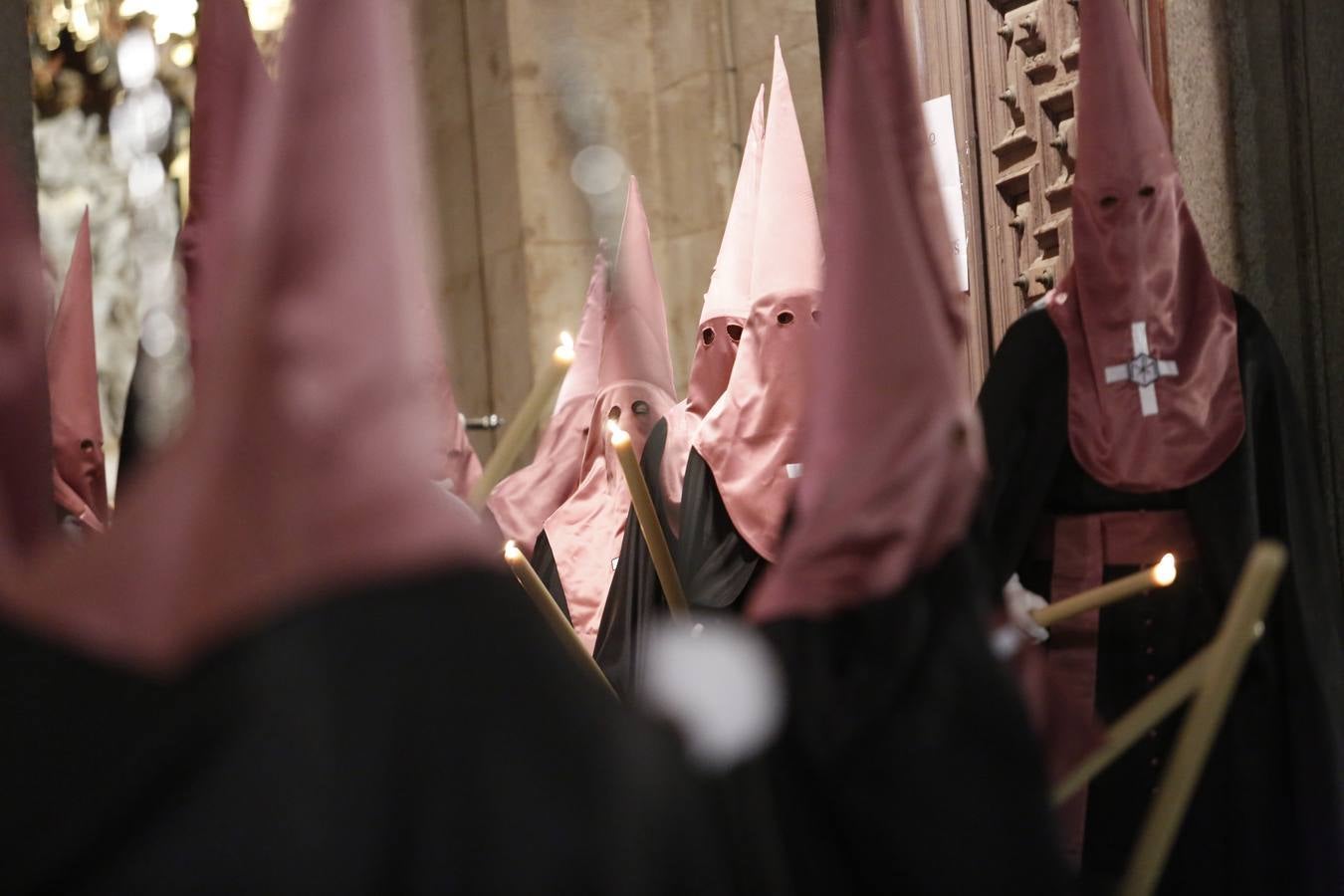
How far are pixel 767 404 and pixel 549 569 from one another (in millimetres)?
1069

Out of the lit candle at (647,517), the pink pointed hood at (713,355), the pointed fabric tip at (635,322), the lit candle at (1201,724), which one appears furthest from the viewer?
the pointed fabric tip at (635,322)

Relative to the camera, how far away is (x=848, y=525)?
1397 mm

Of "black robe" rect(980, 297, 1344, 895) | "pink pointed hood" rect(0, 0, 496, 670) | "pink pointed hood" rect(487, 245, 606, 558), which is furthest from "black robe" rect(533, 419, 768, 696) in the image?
"pink pointed hood" rect(0, 0, 496, 670)

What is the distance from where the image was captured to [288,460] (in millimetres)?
1056

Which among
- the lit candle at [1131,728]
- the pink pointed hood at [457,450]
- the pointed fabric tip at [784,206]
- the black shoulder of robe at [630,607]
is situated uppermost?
the pointed fabric tip at [784,206]

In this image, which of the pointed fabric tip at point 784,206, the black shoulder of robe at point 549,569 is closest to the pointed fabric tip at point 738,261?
the pointed fabric tip at point 784,206

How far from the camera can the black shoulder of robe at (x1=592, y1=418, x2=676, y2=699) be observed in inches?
157

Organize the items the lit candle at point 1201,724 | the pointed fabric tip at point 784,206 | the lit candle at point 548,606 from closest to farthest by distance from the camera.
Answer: the lit candle at point 1201,724 → the lit candle at point 548,606 → the pointed fabric tip at point 784,206

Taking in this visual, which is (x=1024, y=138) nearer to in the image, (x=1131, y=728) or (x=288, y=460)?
(x=1131, y=728)

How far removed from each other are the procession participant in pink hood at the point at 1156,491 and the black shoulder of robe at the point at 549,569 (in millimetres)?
1567

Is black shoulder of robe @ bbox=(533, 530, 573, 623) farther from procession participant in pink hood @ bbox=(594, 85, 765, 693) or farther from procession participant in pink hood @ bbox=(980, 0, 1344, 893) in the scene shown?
procession participant in pink hood @ bbox=(980, 0, 1344, 893)

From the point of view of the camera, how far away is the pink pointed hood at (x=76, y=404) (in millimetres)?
3492

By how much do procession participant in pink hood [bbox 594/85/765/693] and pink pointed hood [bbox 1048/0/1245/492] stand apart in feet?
3.29

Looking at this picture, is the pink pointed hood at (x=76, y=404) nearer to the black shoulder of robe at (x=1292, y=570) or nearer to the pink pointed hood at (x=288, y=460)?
the black shoulder of robe at (x=1292, y=570)
